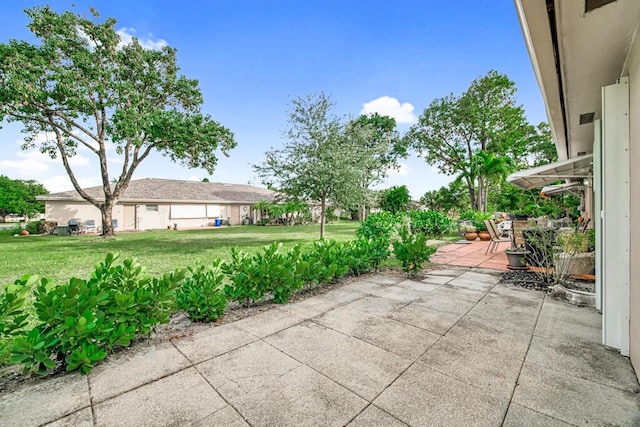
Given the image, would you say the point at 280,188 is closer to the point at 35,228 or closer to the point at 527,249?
the point at 527,249

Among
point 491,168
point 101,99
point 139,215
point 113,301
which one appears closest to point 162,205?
point 139,215

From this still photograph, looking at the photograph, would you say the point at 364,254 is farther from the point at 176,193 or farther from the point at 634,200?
the point at 176,193

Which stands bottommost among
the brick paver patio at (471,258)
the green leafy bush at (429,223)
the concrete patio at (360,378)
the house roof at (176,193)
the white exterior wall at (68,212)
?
the concrete patio at (360,378)

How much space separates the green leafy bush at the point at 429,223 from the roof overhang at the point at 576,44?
9.73m

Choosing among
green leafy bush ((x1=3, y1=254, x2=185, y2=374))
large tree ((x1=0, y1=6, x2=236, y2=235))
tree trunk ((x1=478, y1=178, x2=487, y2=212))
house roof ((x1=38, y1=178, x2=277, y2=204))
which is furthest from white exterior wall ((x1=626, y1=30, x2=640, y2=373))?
house roof ((x1=38, y1=178, x2=277, y2=204))

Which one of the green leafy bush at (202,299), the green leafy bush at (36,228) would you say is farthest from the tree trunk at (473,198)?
the green leafy bush at (36,228)

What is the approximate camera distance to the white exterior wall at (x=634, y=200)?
212cm

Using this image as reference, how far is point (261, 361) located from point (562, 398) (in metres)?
2.24

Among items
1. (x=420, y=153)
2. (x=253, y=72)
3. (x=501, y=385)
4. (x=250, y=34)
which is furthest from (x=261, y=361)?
(x=420, y=153)

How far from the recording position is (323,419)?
1724 mm

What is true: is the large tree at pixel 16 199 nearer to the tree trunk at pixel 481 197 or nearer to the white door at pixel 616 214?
the tree trunk at pixel 481 197

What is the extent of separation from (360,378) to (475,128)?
25.2m

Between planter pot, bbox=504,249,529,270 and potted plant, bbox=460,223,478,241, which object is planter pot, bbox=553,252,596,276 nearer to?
planter pot, bbox=504,249,529,270

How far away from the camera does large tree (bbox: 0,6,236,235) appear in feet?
39.7
